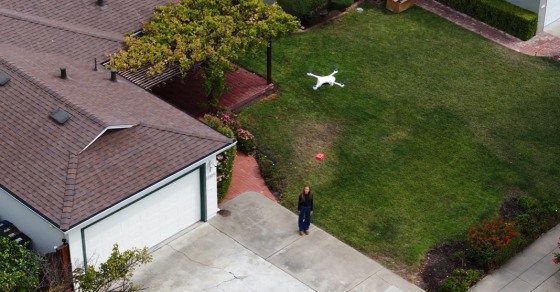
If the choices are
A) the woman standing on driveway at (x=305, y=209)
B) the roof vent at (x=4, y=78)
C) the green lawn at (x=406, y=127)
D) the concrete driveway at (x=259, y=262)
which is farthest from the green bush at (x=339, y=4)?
the roof vent at (x=4, y=78)

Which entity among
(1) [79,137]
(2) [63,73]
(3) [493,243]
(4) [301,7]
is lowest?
(3) [493,243]

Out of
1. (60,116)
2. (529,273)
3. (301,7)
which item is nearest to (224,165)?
(60,116)

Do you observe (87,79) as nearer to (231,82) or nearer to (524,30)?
(231,82)

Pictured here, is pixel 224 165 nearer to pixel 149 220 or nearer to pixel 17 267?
pixel 149 220

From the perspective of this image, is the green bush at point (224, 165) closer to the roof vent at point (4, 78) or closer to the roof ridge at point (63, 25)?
the roof ridge at point (63, 25)

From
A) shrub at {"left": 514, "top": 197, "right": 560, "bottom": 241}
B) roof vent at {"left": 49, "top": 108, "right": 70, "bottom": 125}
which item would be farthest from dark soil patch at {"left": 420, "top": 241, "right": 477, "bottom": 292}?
roof vent at {"left": 49, "top": 108, "right": 70, "bottom": 125}

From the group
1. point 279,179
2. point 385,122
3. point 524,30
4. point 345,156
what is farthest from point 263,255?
point 524,30

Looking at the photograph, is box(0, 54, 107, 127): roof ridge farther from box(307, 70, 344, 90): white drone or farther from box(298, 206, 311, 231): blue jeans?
box(307, 70, 344, 90): white drone
